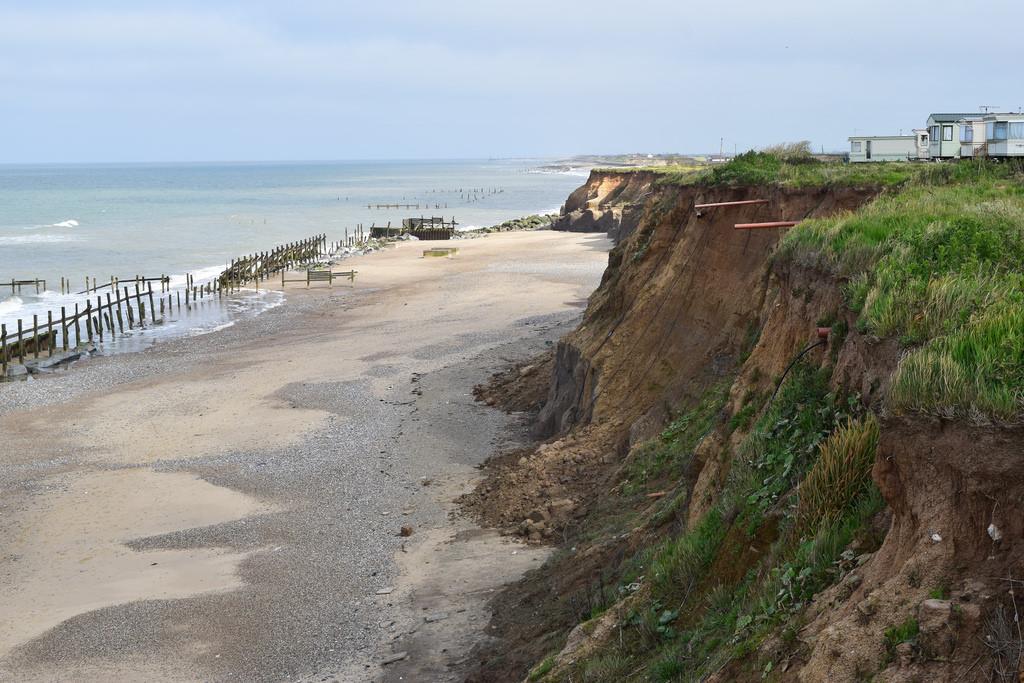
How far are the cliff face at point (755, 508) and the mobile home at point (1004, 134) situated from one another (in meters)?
9.89

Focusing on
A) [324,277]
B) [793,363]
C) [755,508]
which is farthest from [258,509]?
[324,277]

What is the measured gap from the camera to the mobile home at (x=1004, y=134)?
2834cm

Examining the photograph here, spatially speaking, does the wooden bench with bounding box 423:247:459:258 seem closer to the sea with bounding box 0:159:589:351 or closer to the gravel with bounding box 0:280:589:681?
the sea with bounding box 0:159:589:351

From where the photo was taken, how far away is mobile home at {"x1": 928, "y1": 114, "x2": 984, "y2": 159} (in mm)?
30594

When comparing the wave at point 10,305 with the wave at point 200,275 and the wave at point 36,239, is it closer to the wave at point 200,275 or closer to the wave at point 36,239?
the wave at point 200,275

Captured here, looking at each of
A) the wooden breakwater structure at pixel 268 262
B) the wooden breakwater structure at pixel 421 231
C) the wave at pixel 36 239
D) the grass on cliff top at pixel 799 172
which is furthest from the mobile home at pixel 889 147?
the wave at pixel 36 239

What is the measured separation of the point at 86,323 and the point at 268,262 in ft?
76.9

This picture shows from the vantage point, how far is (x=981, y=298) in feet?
26.8

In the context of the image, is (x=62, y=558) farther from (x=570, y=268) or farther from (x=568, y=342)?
(x=570, y=268)

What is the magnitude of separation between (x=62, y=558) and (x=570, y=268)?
46254 millimetres

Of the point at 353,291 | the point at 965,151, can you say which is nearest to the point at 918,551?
the point at 965,151

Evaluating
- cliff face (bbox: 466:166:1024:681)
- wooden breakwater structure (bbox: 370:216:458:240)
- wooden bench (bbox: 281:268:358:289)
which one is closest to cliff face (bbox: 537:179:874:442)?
cliff face (bbox: 466:166:1024:681)

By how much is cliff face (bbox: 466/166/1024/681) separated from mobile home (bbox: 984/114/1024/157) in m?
9.89

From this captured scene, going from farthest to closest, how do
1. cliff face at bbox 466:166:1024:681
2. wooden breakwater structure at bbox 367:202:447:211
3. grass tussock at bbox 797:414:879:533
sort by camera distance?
1. wooden breakwater structure at bbox 367:202:447:211
2. grass tussock at bbox 797:414:879:533
3. cliff face at bbox 466:166:1024:681
